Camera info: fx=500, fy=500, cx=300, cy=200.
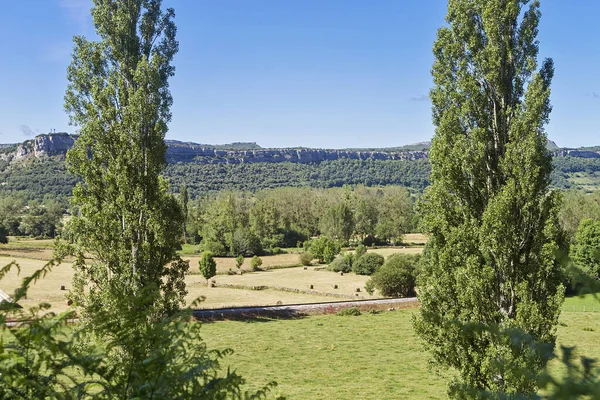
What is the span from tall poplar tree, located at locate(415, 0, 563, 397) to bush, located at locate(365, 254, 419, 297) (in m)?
35.5

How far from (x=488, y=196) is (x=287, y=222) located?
102 m

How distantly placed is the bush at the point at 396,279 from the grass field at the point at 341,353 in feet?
22.6

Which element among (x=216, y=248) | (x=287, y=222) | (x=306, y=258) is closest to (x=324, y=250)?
(x=306, y=258)

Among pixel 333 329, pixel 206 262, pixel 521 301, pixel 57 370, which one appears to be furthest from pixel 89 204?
pixel 206 262

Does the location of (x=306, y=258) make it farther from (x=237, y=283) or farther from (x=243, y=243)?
(x=237, y=283)

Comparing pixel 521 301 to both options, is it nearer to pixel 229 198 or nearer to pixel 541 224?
pixel 541 224

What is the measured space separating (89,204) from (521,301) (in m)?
15.5

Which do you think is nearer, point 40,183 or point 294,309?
point 294,309

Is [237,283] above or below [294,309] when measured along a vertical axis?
below

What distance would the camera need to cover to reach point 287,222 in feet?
381

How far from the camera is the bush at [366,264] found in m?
70.6

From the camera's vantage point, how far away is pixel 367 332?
36.6 m

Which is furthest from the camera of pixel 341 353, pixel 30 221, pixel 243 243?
pixel 30 221

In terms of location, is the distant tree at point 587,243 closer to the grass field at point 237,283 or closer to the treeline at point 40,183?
the grass field at point 237,283
